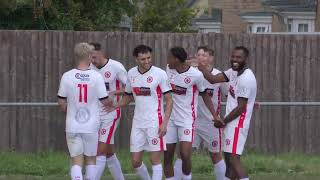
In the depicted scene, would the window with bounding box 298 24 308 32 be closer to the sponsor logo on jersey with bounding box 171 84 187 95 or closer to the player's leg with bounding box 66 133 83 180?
the sponsor logo on jersey with bounding box 171 84 187 95

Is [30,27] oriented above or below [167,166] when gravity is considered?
above

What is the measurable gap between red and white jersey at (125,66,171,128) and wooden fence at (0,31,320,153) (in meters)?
5.45

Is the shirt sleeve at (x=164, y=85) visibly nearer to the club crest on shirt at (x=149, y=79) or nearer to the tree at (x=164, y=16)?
the club crest on shirt at (x=149, y=79)

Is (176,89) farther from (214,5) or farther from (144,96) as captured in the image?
(214,5)

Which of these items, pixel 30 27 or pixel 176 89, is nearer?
pixel 176 89

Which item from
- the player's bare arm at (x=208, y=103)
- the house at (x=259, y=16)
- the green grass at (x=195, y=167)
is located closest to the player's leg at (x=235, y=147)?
the player's bare arm at (x=208, y=103)

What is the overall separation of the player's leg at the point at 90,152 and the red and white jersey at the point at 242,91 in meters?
1.93

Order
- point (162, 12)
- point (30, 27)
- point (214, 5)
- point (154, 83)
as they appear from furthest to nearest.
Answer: point (214, 5), point (162, 12), point (30, 27), point (154, 83)

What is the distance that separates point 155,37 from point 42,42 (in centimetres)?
232

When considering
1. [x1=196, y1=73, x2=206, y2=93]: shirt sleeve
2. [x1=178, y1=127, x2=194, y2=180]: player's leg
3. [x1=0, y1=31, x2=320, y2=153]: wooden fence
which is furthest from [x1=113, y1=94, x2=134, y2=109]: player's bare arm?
[x1=0, y1=31, x2=320, y2=153]: wooden fence

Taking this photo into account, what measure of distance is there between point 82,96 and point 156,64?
6.21m

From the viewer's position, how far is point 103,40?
17609 mm

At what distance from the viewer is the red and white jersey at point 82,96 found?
1153cm

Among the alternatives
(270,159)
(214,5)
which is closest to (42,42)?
(270,159)
